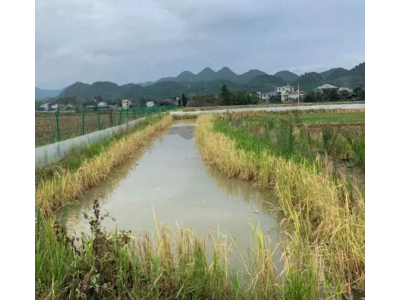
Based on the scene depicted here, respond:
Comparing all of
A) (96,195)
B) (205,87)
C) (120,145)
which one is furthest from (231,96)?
(96,195)

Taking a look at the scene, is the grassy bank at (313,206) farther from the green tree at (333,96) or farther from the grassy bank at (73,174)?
the green tree at (333,96)

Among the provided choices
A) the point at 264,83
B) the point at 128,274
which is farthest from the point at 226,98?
the point at 128,274

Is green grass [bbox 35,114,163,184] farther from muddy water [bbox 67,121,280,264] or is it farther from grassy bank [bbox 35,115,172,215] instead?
muddy water [bbox 67,121,280,264]

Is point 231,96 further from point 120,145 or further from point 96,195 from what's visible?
point 96,195

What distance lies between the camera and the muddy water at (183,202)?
4.36 meters

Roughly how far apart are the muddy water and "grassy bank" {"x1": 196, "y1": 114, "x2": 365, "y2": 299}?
0.33 metres

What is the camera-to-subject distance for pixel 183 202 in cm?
541

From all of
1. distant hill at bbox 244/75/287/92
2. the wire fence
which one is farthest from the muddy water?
distant hill at bbox 244/75/287/92

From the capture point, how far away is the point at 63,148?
823 cm

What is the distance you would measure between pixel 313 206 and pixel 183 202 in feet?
6.60

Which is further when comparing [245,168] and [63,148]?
[63,148]

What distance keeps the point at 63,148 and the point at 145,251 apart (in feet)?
20.1

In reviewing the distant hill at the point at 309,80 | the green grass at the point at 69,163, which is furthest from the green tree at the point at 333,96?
the green grass at the point at 69,163

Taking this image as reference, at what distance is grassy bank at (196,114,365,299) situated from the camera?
8.81 ft
